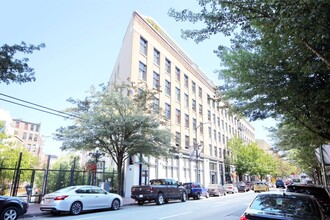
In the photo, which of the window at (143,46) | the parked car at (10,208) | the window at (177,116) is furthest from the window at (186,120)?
the parked car at (10,208)

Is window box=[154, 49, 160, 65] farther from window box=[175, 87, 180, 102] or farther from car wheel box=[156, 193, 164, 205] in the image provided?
car wheel box=[156, 193, 164, 205]

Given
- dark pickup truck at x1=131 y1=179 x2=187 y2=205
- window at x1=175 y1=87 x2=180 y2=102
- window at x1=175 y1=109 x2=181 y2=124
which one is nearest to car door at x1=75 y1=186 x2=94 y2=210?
dark pickup truck at x1=131 y1=179 x2=187 y2=205

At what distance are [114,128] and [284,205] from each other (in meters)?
14.9

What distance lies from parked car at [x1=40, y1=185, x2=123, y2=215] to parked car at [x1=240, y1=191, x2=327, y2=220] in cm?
992

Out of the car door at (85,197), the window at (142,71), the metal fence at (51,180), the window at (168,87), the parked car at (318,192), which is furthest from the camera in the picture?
the window at (168,87)

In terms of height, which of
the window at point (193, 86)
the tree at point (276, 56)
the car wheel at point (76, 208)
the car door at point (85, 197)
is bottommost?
the car wheel at point (76, 208)

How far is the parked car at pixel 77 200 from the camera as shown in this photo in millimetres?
12500

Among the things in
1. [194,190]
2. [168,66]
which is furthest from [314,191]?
[168,66]

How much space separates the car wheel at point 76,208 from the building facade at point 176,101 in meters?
9.20

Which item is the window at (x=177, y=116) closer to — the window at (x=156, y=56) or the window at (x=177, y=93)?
the window at (x=177, y=93)

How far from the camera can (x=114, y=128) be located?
19.0m

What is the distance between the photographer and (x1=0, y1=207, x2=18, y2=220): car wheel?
32.5 ft

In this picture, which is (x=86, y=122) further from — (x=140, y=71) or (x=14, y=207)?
(x=140, y=71)

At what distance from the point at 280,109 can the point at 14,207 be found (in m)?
11.9
